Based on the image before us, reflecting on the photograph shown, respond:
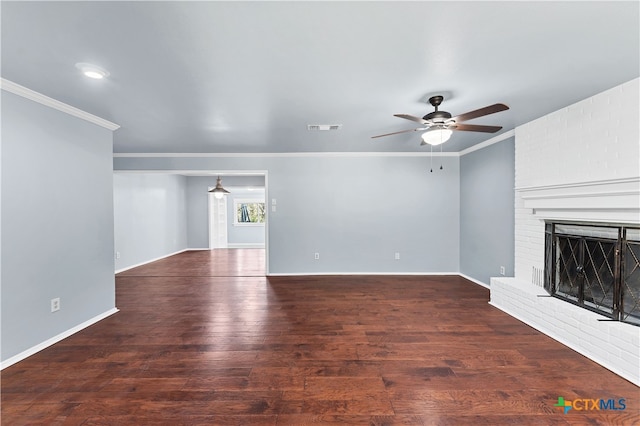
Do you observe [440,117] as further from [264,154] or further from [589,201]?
[264,154]

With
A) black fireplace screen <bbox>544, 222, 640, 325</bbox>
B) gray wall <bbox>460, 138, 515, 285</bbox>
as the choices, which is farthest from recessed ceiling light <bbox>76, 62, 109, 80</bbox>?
gray wall <bbox>460, 138, 515, 285</bbox>

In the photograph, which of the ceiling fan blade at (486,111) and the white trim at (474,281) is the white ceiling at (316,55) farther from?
the white trim at (474,281)

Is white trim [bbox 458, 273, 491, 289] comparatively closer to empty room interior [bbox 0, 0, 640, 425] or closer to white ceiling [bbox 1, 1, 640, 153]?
empty room interior [bbox 0, 0, 640, 425]

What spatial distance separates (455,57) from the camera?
1.87 metres

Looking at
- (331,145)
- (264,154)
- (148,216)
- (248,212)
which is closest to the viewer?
(331,145)

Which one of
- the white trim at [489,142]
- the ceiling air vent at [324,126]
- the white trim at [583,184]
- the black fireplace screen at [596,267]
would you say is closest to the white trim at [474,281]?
the black fireplace screen at [596,267]

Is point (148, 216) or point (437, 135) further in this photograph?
point (148, 216)

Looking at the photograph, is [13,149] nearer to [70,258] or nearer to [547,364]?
[70,258]

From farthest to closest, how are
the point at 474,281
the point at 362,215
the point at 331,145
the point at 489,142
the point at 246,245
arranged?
the point at 246,245
the point at 362,215
the point at 474,281
the point at 331,145
the point at 489,142

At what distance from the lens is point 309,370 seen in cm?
216

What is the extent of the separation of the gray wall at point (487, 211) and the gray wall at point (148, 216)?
22.0ft

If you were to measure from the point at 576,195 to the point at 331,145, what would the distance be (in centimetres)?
310

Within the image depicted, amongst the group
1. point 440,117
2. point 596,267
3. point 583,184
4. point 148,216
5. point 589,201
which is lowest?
Answer: point 596,267

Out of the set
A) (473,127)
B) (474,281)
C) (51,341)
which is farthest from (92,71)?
(474,281)
